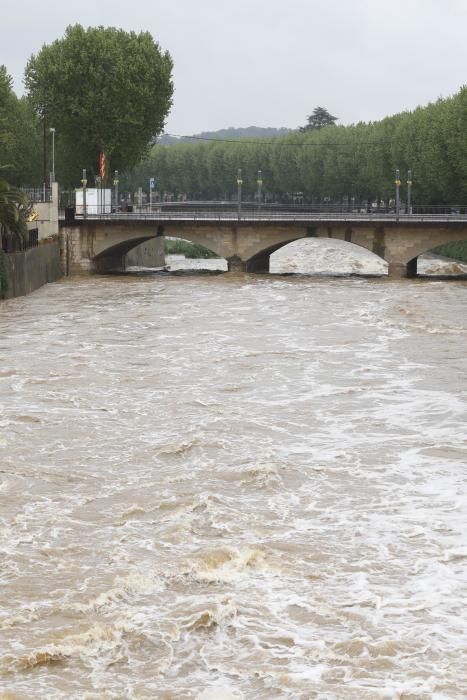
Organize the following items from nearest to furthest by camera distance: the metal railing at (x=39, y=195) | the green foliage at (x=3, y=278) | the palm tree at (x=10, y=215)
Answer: the green foliage at (x=3, y=278) → the palm tree at (x=10, y=215) → the metal railing at (x=39, y=195)

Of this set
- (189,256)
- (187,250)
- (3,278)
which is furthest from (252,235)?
(187,250)

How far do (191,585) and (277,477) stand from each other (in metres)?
6.08

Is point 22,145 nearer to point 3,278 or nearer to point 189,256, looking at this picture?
point 189,256

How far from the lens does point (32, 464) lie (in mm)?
25844

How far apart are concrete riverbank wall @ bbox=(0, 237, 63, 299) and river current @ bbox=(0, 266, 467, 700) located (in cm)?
1555

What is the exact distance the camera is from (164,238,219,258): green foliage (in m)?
115

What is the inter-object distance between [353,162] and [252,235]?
62.0 m

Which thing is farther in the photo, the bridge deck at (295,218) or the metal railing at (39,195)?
the metal railing at (39,195)

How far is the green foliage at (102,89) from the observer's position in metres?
90.4

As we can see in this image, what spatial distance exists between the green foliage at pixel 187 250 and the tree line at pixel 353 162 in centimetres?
1037

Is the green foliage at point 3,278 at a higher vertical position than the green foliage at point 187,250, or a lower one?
higher

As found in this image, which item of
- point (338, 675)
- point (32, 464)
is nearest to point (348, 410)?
point (32, 464)

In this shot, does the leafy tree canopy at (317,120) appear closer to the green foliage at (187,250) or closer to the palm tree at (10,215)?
the green foliage at (187,250)

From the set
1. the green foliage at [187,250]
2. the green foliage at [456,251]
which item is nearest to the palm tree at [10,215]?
the green foliage at [456,251]
